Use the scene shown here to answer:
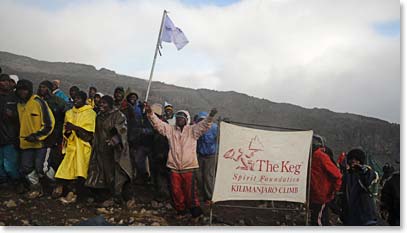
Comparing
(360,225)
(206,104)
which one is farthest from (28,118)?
(360,225)

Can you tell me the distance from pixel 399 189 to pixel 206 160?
80.7 inches

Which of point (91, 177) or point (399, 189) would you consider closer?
point (91, 177)

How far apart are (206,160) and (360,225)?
67.8 inches

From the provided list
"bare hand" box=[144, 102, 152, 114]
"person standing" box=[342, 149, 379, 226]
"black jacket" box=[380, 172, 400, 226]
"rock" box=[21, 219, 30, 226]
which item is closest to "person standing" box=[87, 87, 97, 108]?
"bare hand" box=[144, 102, 152, 114]

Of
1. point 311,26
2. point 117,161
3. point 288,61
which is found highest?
point 311,26

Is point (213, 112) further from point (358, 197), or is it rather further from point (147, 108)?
point (358, 197)

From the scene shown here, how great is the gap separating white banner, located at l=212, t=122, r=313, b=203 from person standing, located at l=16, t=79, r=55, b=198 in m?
1.72

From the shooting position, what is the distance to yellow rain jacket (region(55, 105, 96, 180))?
17.3 ft

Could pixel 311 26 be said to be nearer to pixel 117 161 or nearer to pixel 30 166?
pixel 117 161

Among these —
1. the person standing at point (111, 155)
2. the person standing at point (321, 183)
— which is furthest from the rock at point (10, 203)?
the person standing at point (321, 183)

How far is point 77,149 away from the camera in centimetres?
528

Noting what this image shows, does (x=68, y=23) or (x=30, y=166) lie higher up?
(x=68, y=23)

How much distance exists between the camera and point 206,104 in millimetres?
5488

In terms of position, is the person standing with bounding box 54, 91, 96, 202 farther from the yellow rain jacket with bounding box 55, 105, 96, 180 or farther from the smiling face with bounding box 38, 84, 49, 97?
the smiling face with bounding box 38, 84, 49, 97
